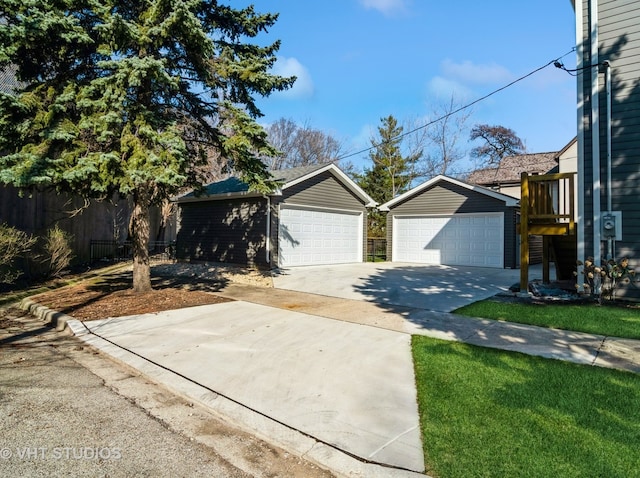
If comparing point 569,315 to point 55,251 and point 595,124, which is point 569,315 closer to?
point 595,124

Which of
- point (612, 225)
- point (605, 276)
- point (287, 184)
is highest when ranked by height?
point (287, 184)

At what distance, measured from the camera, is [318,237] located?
15.5 m

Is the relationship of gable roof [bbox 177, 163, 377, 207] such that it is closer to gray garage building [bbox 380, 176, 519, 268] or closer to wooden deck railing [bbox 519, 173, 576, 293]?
gray garage building [bbox 380, 176, 519, 268]

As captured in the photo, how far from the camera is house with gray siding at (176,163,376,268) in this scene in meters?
13.9

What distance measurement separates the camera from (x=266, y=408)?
11.0ft

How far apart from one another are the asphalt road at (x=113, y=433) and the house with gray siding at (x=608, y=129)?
8076 mm

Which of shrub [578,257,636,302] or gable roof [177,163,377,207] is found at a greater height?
gable roof [177,163,377,207]

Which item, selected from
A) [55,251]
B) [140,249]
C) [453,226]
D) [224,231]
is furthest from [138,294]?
[453,226]

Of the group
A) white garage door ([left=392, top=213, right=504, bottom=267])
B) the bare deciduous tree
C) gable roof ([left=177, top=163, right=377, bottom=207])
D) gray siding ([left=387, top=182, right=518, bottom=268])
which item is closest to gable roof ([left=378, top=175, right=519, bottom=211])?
gray siding ([left=387, top=182, right=518, bottom=268])

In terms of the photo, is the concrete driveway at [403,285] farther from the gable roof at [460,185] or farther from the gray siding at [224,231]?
the gable roof at [460,185]

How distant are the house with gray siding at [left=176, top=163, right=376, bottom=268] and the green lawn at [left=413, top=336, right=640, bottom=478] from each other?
10072 millimetres

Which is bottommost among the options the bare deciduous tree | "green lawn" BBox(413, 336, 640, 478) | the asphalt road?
the asphalt road

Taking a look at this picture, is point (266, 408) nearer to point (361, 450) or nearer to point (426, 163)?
point (361, 450)

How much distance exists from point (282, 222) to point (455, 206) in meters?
7.20
